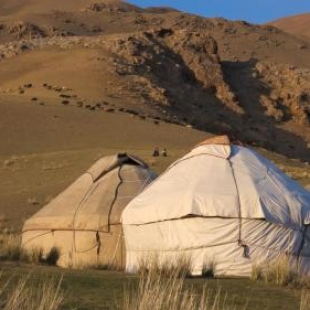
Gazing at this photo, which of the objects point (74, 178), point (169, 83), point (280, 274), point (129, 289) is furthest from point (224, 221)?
point (169, 83)

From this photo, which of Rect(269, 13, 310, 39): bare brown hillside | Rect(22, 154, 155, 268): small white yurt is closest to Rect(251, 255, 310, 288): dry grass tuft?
Rect(22, 154, 155, 268): small white yurt

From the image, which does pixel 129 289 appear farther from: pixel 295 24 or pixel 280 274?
pixel 295 24

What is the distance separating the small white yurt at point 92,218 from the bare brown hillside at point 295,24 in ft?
390

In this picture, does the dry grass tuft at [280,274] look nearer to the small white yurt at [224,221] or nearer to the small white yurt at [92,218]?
the small white yurt at [224,221]

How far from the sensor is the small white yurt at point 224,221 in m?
13.5

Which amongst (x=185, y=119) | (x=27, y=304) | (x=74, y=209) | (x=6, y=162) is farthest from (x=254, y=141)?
(x=27, y=304)

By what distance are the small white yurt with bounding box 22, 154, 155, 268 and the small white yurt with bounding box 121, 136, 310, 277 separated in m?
1.45

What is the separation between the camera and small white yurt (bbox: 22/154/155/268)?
16.0 meters

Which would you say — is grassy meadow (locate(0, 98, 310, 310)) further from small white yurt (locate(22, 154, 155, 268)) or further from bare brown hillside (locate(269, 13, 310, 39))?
bare brown hillside (locate(269, 13, 310, 39))

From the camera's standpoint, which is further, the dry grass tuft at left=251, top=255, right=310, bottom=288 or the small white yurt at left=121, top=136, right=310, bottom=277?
the small white yurt at left=121, top=136, right=310, bottom=277

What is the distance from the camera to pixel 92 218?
53.3 feet

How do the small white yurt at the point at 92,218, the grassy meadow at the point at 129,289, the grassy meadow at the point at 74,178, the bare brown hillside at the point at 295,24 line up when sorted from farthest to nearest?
1. the bare brown hillside at the point at 295,24
2. the small white yurt at the point at 92,218
3. the grassy meadow at the point at 129,289
4. the grassy meadow at the point at 74,178

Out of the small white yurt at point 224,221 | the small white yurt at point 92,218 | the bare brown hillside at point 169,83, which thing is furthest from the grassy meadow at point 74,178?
the bare brown hillside at point 169,83

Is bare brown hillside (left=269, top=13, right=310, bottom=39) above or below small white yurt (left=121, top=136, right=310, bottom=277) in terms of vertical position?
above
